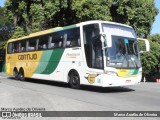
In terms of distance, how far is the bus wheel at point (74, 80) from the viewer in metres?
17.9

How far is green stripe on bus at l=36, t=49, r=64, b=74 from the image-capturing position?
1954cm

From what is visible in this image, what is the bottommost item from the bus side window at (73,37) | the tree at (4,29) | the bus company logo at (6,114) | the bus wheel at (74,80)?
the bus company logo at (6,114)

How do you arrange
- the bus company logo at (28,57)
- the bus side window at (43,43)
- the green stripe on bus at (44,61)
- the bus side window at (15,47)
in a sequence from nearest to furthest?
1. the green stripe on bus at (44,61)
2. the bus side window at (43,43)
3. the bus company logo at (28,57)
4. the bus side window at (15,47)

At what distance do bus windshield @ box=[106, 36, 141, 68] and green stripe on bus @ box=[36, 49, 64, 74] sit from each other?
392 cm

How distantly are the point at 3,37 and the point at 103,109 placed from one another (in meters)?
52.0

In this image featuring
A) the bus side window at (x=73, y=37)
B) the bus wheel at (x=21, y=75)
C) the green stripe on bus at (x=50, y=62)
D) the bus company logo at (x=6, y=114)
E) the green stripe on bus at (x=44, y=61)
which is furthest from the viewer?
the bus wheel at (x=21, y=75)

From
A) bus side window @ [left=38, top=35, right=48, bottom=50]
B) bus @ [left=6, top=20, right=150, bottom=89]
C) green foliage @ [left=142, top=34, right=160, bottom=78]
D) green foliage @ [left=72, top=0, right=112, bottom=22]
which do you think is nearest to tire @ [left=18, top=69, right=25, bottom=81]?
bus @ [left=6, top=20, right=150, bottom=89]

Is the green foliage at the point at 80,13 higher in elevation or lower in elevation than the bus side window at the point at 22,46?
higher

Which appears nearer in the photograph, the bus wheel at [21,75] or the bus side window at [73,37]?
the bus side window at [73,37]

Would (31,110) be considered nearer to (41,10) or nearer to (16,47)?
(16,47)

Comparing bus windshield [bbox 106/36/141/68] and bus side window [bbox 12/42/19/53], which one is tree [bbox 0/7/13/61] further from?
bus windshield [bbox 106/36/141/68]

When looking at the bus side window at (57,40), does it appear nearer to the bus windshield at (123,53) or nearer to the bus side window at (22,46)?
the bus windshield at (123,53)

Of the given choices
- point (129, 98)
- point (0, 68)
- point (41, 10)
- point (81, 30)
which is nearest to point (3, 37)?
point (0, 68)

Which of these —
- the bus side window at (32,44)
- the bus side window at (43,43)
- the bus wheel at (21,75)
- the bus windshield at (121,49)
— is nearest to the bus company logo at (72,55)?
the bus windshield at (121,49)
